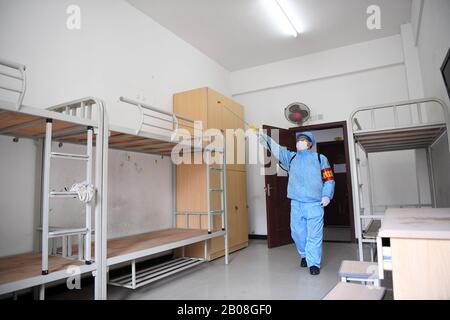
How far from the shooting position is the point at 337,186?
26.9 ft

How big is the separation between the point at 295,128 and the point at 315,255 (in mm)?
2933

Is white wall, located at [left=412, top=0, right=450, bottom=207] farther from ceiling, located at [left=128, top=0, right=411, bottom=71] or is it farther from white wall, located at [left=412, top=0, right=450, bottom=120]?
ceiling, located at [left=128, top=0, right=411, bottom=71]

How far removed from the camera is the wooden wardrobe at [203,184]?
429cm

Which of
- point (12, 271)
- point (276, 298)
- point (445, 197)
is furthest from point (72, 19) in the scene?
point (445, 197)

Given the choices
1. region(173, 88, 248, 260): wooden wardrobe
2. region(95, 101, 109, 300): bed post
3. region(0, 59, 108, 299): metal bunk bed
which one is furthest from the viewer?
region(173, 88, 248, 260): wooden wardrobe

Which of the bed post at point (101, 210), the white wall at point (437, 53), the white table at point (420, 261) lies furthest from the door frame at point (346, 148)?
the white table at point (420, 261)

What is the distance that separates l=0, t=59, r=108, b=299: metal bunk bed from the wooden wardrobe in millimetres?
1974

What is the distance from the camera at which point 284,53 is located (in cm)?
578

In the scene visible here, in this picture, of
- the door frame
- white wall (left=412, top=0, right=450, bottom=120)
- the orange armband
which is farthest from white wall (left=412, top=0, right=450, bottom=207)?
the door frame

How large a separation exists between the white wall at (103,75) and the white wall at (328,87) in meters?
1.71

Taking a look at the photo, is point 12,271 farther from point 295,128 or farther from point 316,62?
point 316,62

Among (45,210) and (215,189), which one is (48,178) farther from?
(215,189)

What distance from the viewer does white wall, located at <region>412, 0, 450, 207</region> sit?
9.24ft

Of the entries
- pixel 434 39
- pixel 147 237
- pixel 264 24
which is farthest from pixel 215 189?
pixel 434 39
